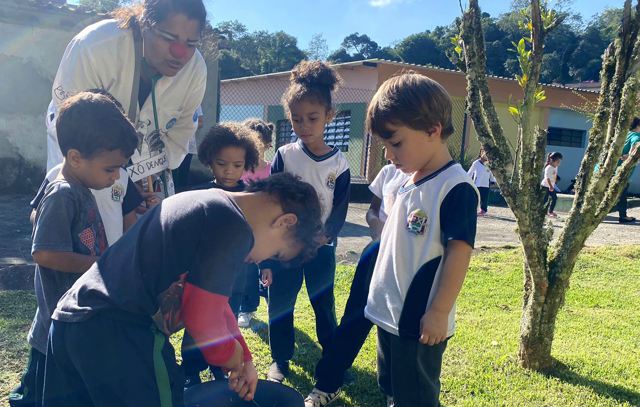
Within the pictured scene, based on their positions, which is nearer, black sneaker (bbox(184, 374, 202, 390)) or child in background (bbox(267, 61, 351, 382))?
black sneaker (bbox(184, 374, 202, 390))

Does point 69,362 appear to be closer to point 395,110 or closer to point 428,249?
point 428,249

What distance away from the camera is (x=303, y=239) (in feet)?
5.90

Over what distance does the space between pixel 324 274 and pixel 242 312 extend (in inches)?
41.6

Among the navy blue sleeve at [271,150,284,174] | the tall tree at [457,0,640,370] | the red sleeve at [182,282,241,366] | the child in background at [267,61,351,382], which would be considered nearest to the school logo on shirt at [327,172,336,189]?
the child in background at [267,61,351,382]

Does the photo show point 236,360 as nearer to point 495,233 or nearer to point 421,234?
point 421,234

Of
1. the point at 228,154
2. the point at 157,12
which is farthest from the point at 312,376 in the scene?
the point at 157,12

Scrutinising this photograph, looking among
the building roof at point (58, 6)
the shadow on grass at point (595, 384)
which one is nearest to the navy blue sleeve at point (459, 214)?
the shadow on grass at point (595, 384)

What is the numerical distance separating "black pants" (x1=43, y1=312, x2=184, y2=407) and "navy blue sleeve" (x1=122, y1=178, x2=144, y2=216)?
0.84 meters

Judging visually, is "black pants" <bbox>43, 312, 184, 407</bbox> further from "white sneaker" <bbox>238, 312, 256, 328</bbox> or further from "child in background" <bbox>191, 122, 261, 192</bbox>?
"white sneaker" <bbox>238, 312, 256, 328</bbox>

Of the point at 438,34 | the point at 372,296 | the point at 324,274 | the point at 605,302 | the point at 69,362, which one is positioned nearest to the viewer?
the point at 69,362

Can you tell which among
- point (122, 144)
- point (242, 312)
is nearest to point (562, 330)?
point (242, 312)

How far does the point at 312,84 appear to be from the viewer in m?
3.13

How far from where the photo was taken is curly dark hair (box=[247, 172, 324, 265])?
1.73 metres

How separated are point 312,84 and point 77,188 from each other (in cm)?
146
